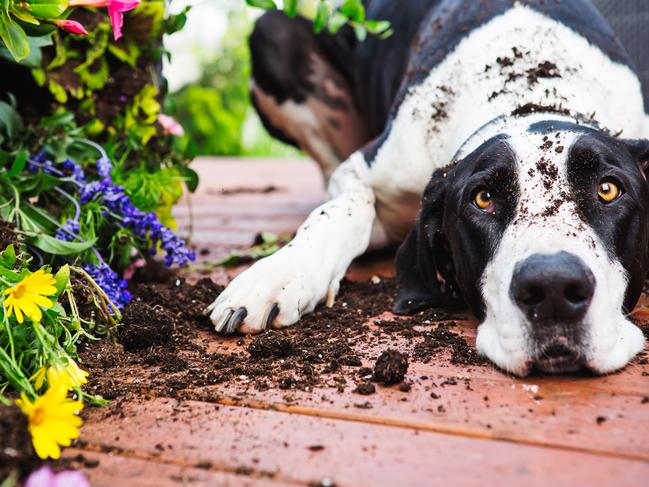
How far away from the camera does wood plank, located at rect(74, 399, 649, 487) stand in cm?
Answer: 115

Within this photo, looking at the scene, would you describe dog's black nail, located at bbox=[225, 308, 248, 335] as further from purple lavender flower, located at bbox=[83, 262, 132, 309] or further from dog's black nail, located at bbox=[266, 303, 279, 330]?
purple lavender flower, located at bbox=[83, 262, 132, 309]

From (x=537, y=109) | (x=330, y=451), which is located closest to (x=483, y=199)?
(x=537, y=109)

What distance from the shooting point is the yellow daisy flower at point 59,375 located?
1358mm

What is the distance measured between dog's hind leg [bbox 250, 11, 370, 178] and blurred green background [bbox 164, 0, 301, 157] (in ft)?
15.7

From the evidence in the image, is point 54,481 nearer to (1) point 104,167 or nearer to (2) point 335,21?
(1) point 104,167

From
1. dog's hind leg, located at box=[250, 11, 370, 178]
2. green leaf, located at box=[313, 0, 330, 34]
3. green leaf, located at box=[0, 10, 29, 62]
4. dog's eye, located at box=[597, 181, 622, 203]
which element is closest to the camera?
green leaf, located at box=[0, 10, 29, 62]

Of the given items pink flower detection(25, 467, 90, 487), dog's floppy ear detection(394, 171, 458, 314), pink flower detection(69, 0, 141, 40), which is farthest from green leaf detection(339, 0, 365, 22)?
pink flower detection(25, 467, 90, 487)

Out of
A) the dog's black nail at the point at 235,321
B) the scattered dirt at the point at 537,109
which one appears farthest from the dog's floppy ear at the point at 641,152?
the dog's black nail at the point at 235,321

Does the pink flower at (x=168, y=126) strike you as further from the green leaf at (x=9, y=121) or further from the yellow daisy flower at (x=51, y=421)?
the yellow daisy flower at (x=51, y=421)

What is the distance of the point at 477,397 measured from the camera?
1.47 metres

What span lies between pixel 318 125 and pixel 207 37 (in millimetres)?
7844

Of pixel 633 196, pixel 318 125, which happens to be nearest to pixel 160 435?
pixel 633 196

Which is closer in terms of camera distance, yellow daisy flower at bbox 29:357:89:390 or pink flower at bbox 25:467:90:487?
pink flower at bbox 25:467:90:487

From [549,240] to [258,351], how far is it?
709mm
